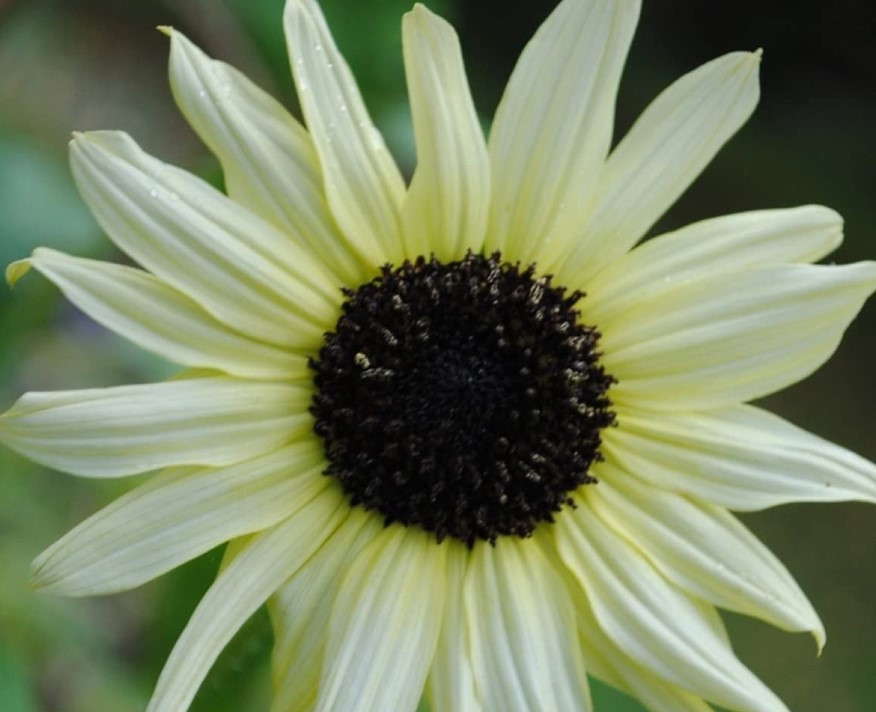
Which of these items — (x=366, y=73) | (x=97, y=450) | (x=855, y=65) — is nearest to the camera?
(x=97, y=450)

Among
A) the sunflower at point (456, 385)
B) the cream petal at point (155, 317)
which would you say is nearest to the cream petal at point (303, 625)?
the sunflower at point (456, 385)

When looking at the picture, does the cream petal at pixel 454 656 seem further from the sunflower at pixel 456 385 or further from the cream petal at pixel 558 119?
the cream petal at pixel 558 119

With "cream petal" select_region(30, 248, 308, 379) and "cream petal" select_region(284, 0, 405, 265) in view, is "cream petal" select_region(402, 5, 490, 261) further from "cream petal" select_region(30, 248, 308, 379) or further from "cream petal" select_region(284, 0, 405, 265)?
"cream petal" select_region(30, 248, 308, 379)

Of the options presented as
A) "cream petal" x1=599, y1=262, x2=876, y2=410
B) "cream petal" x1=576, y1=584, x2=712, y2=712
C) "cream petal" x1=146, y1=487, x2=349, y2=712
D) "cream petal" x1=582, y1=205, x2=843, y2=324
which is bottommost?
"cream petal" x1=576, y1=584, x2=712, y2=712

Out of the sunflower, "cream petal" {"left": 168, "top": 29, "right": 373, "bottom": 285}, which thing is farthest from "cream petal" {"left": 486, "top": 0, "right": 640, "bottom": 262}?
"cream petal" {"left": 168, "top": 29, "right": 373, "bottom": 285}

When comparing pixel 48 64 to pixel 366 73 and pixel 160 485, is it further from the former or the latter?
pixel 160 485

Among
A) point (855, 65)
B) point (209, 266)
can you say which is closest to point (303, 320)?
point (209, 266)
